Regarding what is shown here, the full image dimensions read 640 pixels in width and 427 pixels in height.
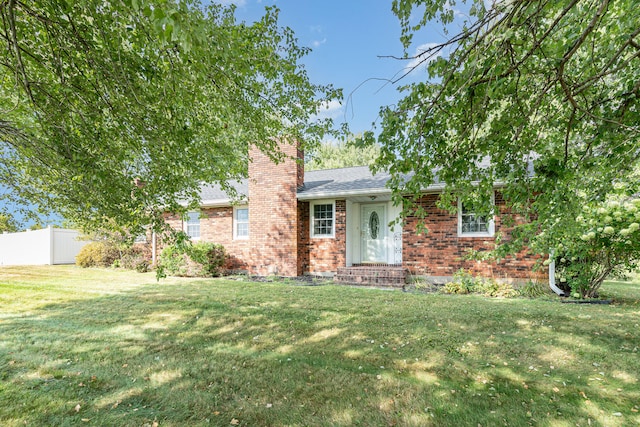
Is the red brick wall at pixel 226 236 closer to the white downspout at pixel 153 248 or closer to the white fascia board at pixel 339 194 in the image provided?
the white downspout at pixel 153 248

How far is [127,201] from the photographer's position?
4441mm

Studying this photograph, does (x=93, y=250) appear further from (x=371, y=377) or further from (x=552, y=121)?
(x=552, y=121)

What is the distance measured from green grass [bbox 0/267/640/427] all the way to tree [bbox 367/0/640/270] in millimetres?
1749

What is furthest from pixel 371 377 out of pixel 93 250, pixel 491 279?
pixel 93 250

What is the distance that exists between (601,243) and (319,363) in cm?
673

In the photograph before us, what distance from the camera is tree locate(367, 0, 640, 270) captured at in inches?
117

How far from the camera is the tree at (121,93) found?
126 inches

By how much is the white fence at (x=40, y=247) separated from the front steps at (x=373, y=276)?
14.8 m

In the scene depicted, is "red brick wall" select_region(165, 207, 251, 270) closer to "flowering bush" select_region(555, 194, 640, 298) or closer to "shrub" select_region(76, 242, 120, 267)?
"shrub" select_region(76, 242, 120, 267)

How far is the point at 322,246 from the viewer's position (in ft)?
38.5

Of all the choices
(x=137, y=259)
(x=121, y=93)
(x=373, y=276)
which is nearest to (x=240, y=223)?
(x=137, y=259)

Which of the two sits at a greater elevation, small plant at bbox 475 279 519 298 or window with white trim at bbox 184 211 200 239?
A: window with white trim at bbox 184 211 200 239

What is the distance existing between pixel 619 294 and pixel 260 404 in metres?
9.84

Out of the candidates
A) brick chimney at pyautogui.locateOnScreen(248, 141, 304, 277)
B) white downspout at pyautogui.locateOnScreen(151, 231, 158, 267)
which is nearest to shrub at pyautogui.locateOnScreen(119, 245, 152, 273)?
white downspout at pyautogui.locateOnScreen(151, 231, 158, 267)
